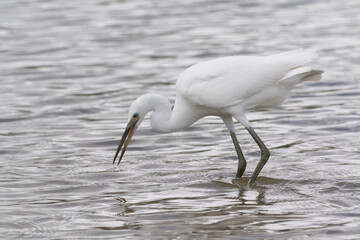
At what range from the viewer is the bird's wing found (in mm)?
7418

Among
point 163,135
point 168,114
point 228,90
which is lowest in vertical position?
point 163,135

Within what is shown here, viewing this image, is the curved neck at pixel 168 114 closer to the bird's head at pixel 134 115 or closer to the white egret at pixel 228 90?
the white egret at pixel 228 90

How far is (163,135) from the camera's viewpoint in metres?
9.50

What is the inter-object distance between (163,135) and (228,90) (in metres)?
2.17

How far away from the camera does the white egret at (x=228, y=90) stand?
293 inches

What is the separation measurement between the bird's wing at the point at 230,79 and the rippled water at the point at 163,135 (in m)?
0.78

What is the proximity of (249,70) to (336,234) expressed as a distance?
2.16 meters

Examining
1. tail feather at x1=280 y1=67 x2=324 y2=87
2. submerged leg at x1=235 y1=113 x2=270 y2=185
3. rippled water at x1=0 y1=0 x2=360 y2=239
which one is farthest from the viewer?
submerged leg at x1=235 y1=113 x2=270 y2=185


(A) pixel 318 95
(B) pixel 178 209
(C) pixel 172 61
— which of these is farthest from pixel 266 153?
(C) pixel 172 61

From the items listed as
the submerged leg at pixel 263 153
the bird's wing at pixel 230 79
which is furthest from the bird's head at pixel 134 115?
the submerged leg at pixel 263 153

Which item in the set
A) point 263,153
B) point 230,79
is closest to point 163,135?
point 263,153

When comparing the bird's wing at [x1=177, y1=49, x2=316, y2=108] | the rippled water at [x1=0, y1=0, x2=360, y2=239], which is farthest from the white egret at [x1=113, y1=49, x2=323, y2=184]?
the rippled water at [x1=0, y1=0, x2=360, y2=239]

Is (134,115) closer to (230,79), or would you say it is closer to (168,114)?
(168,114)

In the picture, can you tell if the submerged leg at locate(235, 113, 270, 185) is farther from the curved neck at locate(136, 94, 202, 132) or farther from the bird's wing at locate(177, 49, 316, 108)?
the curved neck at locate(136, 94, 202, 132)
